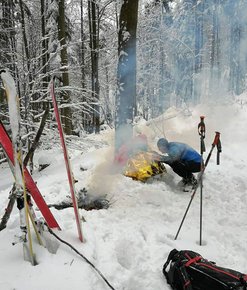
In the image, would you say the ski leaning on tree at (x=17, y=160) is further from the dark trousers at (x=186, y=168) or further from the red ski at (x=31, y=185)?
the dark trousers at (x=186, y=168)

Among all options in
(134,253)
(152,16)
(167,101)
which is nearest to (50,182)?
(134,253)

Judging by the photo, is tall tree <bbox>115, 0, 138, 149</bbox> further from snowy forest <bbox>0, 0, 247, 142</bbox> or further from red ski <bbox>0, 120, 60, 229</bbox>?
snowy forest <bbox>0, 0, 247, 142</bbox>

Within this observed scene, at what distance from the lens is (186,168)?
257 inches

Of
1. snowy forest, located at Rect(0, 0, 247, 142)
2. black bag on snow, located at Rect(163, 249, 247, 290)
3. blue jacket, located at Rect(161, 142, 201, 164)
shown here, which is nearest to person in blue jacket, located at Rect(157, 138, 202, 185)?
blue jacket, located at Rect(161, 142, 201, 164)

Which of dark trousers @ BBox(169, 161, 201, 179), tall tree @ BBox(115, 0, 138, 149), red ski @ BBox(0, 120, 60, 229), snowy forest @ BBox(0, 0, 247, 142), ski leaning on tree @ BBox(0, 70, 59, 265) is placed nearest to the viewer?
ski leaning on tree @ BBox(0, 70, 59, 265)

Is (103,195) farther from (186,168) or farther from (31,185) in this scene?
(31,185)

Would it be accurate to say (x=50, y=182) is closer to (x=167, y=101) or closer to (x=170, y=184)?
(x=170, y=184)

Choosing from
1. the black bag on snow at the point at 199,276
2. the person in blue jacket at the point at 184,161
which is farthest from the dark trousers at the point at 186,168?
the black bag on snow at the point at 199,276

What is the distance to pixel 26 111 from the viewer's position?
6.69 m

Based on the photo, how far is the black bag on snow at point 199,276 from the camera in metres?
3.11

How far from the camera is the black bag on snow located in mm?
3113

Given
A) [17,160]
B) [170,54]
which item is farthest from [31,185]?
[170,54]

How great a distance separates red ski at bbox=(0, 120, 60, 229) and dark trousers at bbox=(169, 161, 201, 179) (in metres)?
3.40

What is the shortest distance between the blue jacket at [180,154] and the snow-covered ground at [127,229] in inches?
17.7
